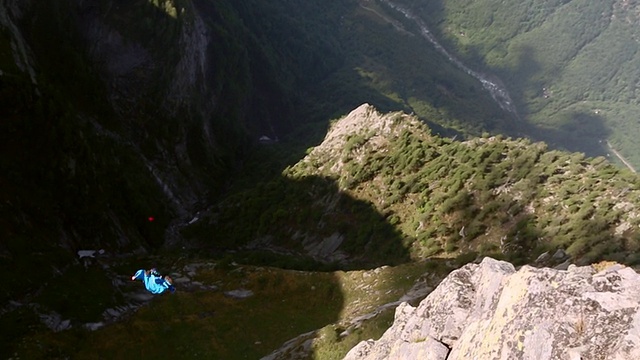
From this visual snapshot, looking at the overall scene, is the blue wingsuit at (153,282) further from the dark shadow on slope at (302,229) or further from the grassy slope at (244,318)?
the dark shadow on slope at (302,229)

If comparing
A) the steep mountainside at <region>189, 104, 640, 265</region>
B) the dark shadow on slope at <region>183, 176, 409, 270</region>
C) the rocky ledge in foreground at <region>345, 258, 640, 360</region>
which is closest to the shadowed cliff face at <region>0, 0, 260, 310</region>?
the dark shadow on slope at <region>183, 176, 409, 270</region>

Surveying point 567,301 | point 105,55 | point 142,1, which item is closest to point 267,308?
point 567,301

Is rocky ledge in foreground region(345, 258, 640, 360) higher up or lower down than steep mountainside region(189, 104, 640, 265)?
higher up

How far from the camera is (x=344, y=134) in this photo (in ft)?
260

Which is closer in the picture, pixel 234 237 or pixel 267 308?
pixel 267 308

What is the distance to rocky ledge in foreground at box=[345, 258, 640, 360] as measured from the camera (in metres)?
12.6

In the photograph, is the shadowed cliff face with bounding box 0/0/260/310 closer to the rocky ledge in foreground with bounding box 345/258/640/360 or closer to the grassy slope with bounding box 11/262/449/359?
the grassy slope with bounding box 11/262/449/359

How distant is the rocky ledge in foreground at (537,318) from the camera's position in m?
12.6

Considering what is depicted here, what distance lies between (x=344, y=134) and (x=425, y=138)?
17.9 m

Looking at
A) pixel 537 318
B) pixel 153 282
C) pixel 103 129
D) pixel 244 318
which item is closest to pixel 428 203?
pixel 244 318

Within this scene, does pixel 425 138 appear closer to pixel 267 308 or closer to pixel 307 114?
pixel 267 308

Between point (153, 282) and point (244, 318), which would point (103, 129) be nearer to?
point (153, 282)

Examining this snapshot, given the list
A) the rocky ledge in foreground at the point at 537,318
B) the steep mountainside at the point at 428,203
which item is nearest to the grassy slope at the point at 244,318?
the steep mountainside at the point at 428,203

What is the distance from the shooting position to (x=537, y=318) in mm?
13891
